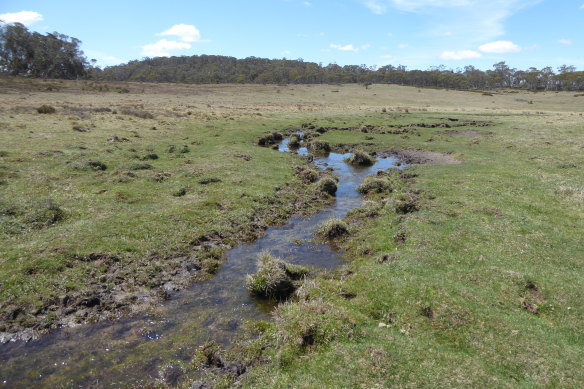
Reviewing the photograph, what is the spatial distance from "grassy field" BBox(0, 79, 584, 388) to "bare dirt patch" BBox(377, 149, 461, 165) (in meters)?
1.62

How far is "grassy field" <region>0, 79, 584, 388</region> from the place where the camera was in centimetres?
1085

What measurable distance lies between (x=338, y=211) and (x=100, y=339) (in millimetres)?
18088

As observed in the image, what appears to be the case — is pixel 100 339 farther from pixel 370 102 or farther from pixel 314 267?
pixel 370 102

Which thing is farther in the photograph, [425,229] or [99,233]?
[425,229]

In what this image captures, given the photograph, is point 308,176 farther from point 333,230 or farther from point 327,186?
point 333,230

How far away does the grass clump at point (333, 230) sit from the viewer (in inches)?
861

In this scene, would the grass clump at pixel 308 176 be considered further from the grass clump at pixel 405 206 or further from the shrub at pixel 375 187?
the grass clump at pixel 405 206

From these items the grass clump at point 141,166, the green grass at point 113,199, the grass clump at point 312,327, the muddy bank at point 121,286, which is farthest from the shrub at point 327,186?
the grass clump at point 312,327

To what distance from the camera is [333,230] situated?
2188 cm

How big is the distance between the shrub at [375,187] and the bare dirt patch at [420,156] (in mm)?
12140

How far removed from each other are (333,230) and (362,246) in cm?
247

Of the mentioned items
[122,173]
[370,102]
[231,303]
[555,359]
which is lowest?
[231,303]

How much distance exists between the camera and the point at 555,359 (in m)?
10.5

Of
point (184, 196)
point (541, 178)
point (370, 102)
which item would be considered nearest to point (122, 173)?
point (184, 196)
